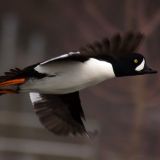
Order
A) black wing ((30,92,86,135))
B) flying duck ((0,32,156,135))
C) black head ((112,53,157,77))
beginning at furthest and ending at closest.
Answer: black wing ((30,92,86,135))
black head ((112,53,157,77))
flying duck ((0,32,156,135))

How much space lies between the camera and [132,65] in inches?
243

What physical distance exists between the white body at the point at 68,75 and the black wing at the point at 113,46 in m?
0.08

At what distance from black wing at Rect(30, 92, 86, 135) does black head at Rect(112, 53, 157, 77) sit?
21.8 inches

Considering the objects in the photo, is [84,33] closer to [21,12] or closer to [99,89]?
[99,89]

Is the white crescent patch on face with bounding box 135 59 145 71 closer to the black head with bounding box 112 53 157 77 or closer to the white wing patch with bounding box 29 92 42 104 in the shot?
the black head with bounding box 112 53 157 77

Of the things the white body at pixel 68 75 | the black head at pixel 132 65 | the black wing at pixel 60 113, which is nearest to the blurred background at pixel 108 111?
the black wing at pixel 60 113

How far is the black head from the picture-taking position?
20.1 ft

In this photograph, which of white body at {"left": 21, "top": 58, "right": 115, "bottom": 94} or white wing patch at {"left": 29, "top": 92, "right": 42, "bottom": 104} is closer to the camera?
white body at {"left": 21, "top": 58, "right": 115, "bottom": 94}

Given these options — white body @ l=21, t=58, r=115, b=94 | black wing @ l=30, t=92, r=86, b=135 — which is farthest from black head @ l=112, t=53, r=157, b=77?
black wing @ l=30, t=92, r=86, b=135

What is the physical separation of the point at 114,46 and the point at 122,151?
4.47m

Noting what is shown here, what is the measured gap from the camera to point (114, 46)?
20.0ft

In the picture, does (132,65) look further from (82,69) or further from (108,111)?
(108,111)

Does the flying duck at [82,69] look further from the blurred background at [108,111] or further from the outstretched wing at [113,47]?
A: the blurred background at [108,111]

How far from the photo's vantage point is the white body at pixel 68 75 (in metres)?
5.99
